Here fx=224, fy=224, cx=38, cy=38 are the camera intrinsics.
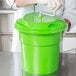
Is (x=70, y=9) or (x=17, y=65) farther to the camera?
(x=70, y=9)

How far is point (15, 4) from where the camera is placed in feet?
4.54

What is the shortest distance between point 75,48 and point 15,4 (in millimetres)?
1550

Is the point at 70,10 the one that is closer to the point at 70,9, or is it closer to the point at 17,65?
the point at 70,9

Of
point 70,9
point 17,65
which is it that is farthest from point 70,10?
point 17,65

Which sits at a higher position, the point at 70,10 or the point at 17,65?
the point at 70,10

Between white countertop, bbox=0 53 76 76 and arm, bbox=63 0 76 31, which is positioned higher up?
arm, bbox=63 0 76 31

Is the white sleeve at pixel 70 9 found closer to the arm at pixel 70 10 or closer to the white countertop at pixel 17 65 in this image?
the arm at pixel 70 10

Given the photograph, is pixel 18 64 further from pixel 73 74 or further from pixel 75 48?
pixel 75 48

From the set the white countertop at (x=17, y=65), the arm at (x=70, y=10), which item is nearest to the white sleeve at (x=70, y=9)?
the arm at (x=70, y=10)

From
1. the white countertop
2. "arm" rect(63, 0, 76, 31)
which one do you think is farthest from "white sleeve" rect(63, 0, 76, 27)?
the white countertop

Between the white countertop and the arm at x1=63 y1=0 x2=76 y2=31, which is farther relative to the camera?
the arm at x1=63 y1=0 x2=76 y2=31

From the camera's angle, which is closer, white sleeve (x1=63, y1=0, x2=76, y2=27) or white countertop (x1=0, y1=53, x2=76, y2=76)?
white countertop (x1=0, y1=53, x2=76, y2=76)

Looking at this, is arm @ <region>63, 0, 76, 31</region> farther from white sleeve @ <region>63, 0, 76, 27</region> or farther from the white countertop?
the white countertop

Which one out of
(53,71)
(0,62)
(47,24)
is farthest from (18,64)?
(47,24)
